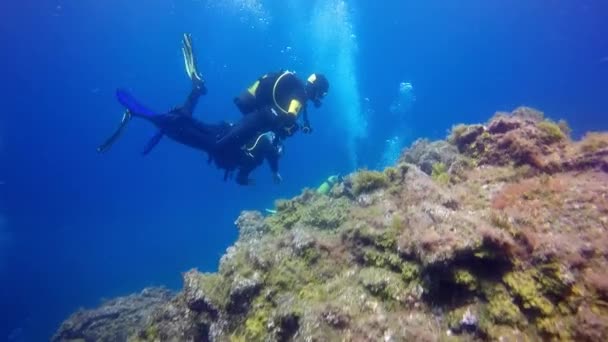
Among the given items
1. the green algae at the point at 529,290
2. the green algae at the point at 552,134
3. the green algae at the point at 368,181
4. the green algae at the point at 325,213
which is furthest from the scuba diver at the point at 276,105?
the green algae at the point at 529,290

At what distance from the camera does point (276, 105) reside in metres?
9.78

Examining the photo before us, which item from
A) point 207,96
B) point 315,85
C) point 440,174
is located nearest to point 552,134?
point 440,174

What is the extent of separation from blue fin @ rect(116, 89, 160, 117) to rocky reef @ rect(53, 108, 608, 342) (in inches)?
237

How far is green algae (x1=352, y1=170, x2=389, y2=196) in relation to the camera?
6.68m

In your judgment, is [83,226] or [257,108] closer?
[257,108]

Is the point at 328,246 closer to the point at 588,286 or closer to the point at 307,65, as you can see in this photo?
the point at 588,286

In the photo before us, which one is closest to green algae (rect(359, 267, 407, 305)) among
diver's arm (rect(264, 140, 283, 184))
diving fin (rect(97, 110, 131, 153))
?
diver's arm (rect(264, 140, 283, 184))

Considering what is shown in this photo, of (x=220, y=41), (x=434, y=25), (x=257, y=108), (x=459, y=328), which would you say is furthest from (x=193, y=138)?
(x=434, y=25)

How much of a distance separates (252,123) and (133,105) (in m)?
3.37

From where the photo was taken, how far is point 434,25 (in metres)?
70.6

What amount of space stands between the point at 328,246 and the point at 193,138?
658 cm

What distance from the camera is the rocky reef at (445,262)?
3830 mm

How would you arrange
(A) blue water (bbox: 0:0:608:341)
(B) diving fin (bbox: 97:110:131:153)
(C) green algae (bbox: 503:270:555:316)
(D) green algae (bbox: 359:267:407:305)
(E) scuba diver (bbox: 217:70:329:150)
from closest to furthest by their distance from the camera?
(C) green algae (bbox: 503:270:555:316), (D) green algae (bbox: 359:267:407:305), (E) scuba diver (bbox: 217:70:329:150), (B) diving fin (bbox: 97:110:131:153), (A) blue water (bbox: 0:0:608:341)

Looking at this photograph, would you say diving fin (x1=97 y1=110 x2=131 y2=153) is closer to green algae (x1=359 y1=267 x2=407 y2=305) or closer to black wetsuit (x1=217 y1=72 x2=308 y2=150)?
black wetsuit (x1=217 y1=72 x2=308 y2=150)
